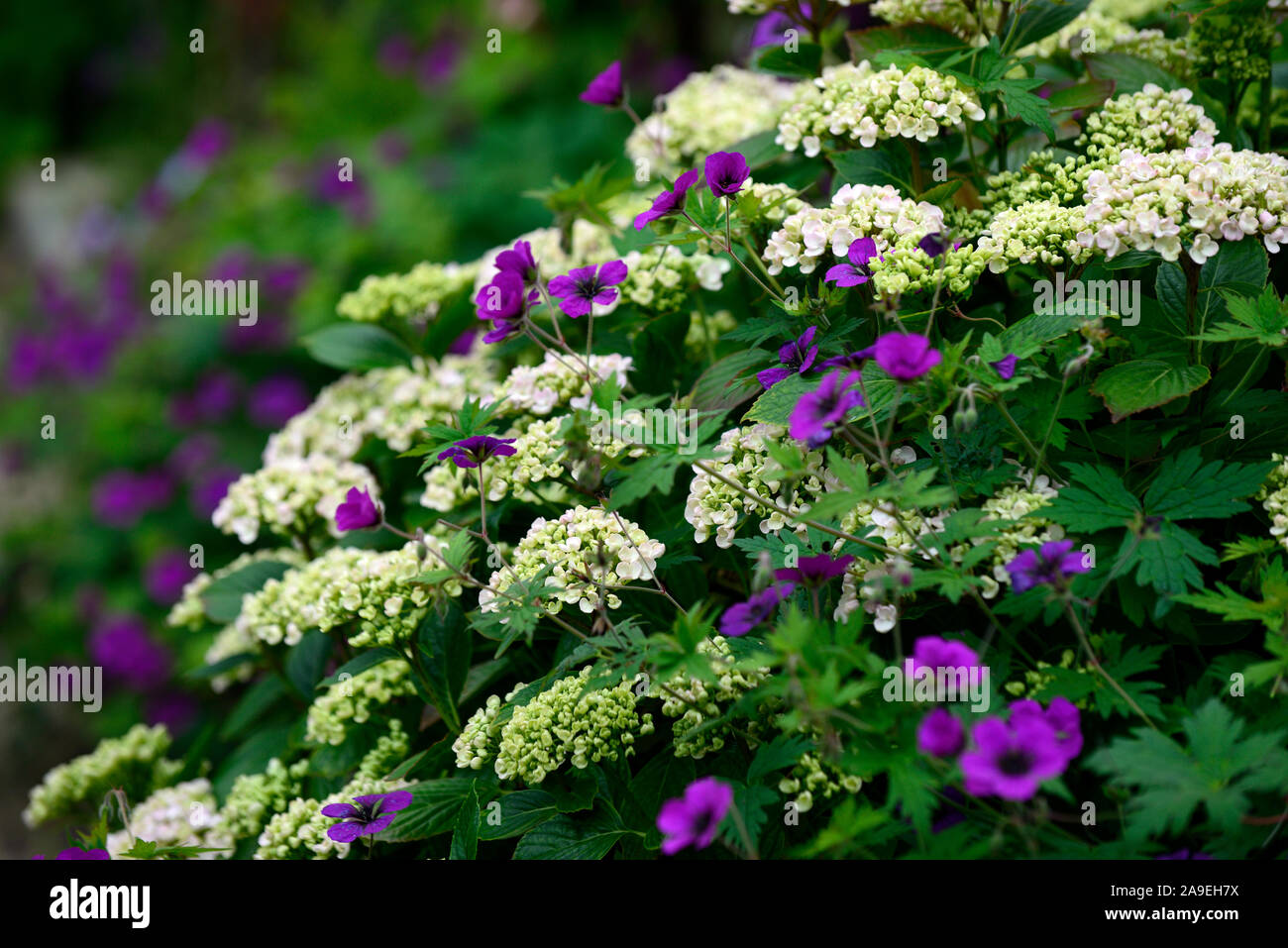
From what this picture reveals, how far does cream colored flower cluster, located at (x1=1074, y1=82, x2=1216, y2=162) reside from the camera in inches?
66.4

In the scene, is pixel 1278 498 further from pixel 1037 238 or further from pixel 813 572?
pixel 813 572

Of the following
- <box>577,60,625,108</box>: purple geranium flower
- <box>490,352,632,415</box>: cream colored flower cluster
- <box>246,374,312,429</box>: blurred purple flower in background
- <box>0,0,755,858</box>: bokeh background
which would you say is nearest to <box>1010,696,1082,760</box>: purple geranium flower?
<box>490,352,632,415</box>: cream colored flower cluster

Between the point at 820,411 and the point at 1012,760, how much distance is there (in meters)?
0.45

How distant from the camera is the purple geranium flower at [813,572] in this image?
1.36 m

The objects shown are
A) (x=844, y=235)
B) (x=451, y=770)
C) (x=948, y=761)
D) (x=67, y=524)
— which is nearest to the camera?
(x=948, y=761)

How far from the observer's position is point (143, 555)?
170 inches

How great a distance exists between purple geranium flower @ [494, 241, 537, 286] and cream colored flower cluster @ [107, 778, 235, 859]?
45.0 inches

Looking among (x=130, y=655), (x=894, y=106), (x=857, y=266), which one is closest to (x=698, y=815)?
(x=857, y=266)

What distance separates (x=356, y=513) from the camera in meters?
1.50

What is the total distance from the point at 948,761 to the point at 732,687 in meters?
0.36

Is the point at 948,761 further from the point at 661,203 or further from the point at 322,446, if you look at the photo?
the point at 322,446

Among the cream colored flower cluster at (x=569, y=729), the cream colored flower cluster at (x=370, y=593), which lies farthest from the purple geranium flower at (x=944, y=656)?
the cream colored flower cluster at (x=370, y=593)

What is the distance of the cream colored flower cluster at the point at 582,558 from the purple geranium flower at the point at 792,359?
0.30 metres
